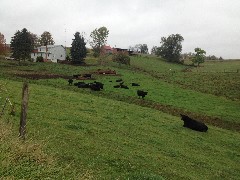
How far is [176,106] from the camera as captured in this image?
35.6 m

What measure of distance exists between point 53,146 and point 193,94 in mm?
35570

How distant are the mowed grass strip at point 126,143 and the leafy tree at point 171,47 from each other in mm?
106118

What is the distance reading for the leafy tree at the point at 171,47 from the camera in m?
130

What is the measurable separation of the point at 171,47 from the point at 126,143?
120 m

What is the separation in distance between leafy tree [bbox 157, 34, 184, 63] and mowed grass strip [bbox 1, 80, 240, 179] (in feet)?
348

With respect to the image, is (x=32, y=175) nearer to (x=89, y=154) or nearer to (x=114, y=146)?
(x=89, y=154)

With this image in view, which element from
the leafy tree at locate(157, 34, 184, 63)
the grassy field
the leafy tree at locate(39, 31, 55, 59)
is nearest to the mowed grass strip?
the grassy field

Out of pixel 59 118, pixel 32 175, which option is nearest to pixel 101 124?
pixel 59 118

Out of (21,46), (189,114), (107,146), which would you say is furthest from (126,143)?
(21,46)

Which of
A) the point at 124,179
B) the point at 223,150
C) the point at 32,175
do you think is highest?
the point at 32,175

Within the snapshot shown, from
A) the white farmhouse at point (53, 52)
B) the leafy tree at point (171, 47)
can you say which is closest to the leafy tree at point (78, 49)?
the white farmhouse at point (53, 52)

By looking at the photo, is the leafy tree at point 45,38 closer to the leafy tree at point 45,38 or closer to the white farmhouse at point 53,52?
the leafy tree at point 45,38

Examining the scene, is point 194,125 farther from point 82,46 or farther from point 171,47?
point 171,47

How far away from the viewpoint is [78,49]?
8881 centimetres
